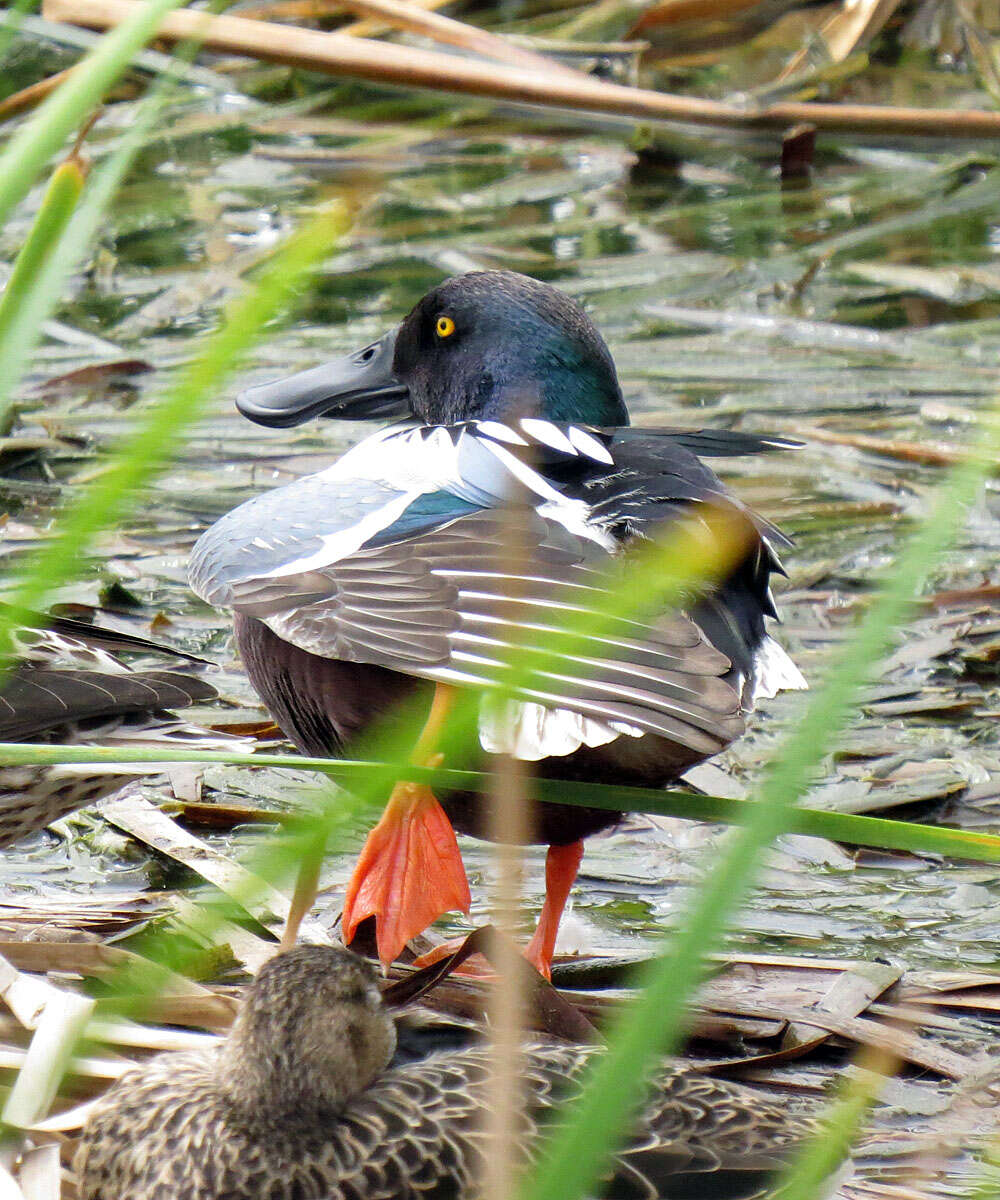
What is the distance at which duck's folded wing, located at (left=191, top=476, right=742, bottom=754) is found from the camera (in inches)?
89.6

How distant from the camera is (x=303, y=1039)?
7.57 feet

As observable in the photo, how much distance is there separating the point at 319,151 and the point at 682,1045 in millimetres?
5081

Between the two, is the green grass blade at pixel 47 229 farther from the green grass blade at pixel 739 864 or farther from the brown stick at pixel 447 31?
the brown stick at pixel 447 31

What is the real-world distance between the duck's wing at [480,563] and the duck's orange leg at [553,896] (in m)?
0.59

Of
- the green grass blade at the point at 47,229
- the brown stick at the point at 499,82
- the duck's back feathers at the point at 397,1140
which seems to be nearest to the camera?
the green grass blade at the point at 47,229

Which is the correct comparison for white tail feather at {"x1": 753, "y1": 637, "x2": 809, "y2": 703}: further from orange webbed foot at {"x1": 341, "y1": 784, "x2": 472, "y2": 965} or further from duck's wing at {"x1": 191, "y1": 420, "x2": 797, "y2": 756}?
orange webbed foot at {"x1": 341, "y1": 784, "x2": 472, "y2": 965}

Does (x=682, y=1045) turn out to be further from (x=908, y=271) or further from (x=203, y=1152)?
(x=908, y=271)

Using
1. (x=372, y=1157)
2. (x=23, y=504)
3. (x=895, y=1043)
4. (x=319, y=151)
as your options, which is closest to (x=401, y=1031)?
(x=372, y=1157)

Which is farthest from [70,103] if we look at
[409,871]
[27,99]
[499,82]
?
[499,82]

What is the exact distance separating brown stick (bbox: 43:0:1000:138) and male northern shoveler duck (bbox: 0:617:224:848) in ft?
9.46

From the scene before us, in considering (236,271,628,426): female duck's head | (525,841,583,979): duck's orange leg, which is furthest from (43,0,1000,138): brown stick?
(525,841,583,979): duck's orange leg

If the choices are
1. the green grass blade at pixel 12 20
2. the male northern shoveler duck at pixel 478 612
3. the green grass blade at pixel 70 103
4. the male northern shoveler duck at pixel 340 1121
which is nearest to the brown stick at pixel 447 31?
the male northern shoveler duck at pixel 478 612

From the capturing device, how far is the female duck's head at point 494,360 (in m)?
3.53

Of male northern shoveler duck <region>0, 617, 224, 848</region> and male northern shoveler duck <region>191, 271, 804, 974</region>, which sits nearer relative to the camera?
male northern shoveler duck <region>191, 271, 804, 974</region>
